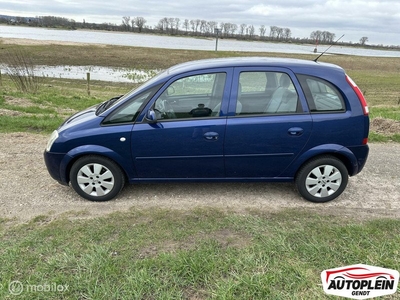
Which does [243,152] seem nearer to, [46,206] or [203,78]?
[203,78]

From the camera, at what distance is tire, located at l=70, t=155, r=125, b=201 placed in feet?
12.5

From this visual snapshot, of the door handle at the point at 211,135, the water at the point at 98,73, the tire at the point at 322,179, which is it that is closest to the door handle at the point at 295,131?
the tire at the point at 322,179

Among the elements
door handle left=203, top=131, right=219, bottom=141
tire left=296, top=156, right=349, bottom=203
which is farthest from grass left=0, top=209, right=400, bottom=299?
door handle left=203, top=131, right=219, bottom=141

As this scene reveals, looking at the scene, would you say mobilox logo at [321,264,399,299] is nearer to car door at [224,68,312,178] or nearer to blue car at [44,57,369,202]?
blue car at [44,57,369,202]

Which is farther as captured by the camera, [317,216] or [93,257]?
[317,216]

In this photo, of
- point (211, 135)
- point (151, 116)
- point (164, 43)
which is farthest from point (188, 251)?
point (164, 43)

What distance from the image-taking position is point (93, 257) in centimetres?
274

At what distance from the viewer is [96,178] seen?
388 cm

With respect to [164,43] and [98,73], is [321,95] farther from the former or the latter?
[164,43]

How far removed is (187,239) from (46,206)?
6.29 ft

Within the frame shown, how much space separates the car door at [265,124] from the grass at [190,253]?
0.67 metres

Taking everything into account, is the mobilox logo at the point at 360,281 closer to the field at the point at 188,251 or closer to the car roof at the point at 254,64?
the field at the point at 188,251

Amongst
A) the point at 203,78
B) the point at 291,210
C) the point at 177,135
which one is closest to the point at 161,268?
the point at 177,135

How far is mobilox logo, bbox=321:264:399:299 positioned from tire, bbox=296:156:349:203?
4.41 ft
